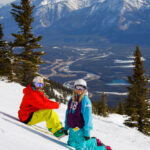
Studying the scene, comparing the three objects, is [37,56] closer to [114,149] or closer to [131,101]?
[131,101]

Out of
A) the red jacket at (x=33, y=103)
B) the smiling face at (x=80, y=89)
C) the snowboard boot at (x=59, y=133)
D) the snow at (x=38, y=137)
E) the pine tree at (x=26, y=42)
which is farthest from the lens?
the pine tree at (x=26, y=42)

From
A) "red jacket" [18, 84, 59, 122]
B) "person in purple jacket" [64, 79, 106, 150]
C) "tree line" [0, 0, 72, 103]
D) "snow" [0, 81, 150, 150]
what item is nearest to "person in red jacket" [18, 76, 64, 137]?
"red jacket" [18, 84, 59, 122]

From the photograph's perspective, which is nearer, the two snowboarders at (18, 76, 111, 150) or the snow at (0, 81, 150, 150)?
the snow at (0, 81, 150, 150)

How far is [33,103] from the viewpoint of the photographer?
568cm

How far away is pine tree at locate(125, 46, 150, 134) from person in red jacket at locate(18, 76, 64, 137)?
1753 centimetres

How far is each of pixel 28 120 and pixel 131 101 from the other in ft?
60.8

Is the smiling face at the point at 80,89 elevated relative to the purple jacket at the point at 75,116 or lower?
elevated

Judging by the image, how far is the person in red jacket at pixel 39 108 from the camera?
5.66 metres

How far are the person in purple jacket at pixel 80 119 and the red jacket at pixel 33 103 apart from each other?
1.97 ft

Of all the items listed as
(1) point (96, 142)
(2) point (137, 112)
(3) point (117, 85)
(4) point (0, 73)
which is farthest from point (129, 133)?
(3) point (117, 85)

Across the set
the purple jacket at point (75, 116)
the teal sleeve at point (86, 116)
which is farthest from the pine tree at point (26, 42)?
the teal sleeve at point (86, 116)

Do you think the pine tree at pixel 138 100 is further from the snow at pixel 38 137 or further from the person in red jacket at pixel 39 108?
the person in red jacket at pixel 39 108

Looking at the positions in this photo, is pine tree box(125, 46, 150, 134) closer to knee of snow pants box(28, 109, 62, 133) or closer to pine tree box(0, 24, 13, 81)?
pine tree box(0, 24, 13, 81)

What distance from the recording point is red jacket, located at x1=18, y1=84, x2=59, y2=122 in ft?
18.5
